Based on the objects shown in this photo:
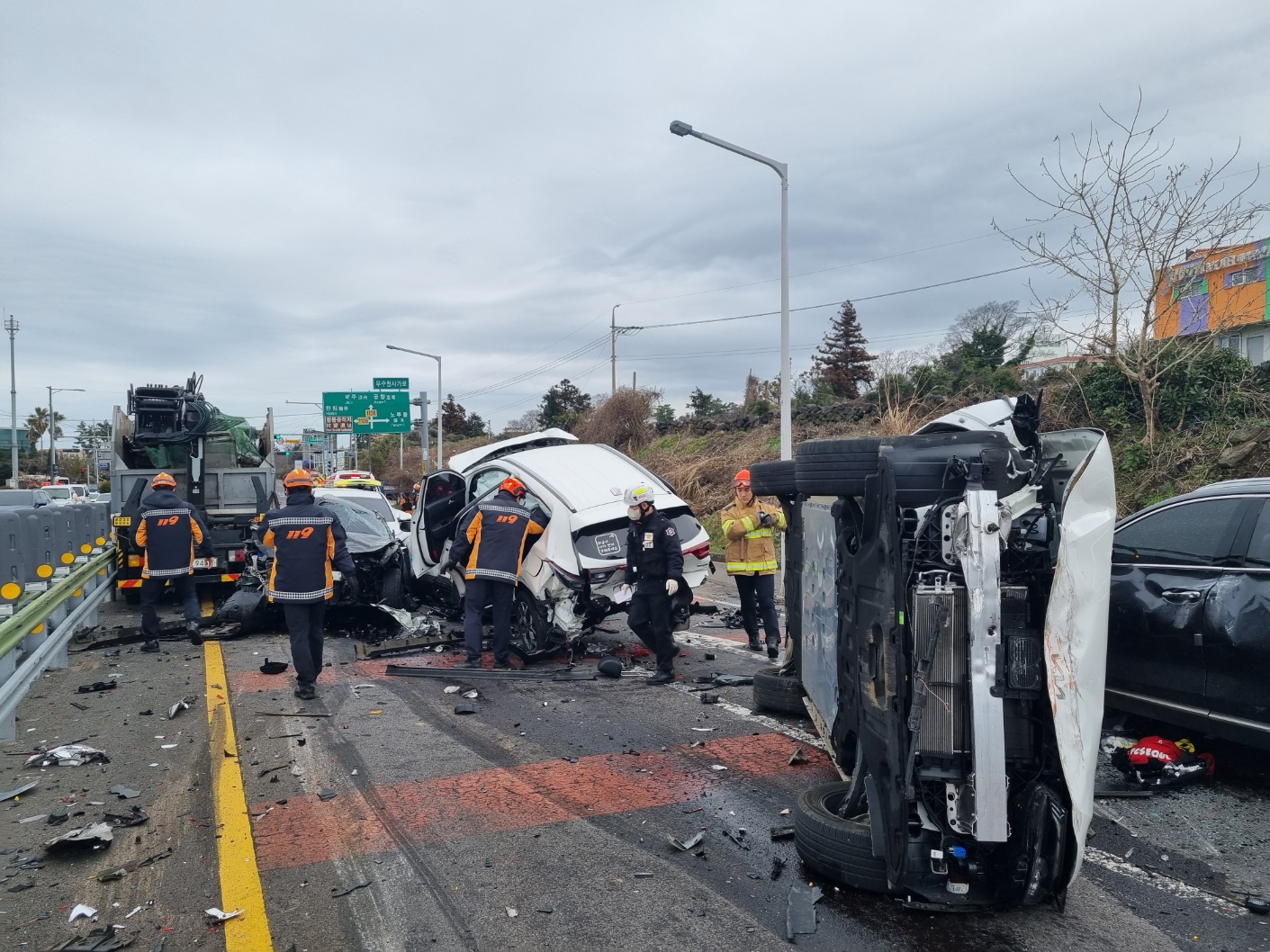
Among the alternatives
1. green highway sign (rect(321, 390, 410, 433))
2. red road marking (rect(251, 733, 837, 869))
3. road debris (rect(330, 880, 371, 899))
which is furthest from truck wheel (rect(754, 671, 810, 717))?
green highway sign (rect(321, 390, 410, 433))

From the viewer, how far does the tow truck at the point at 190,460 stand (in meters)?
13.4

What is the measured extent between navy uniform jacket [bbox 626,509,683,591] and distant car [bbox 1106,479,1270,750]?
136 inches

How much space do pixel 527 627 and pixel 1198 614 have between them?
18.4ft

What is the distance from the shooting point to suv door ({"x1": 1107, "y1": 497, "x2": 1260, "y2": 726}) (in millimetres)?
4988

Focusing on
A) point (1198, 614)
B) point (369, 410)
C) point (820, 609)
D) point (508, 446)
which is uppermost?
point (369, 410)

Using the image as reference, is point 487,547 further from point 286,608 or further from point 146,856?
point 146,856

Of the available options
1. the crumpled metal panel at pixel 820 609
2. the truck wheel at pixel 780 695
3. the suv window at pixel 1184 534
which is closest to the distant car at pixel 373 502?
the truck wheel at pixel 780 695

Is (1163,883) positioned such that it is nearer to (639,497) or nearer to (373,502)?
(639,497)

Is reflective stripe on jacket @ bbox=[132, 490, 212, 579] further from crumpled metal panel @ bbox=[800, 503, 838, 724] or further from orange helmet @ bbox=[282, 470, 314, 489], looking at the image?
crumpled metal panel @ bbox=[800, 503, 838, 724]

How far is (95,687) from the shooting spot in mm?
7734

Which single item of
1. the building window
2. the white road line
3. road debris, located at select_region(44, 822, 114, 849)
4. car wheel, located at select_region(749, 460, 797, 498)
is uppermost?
the building window

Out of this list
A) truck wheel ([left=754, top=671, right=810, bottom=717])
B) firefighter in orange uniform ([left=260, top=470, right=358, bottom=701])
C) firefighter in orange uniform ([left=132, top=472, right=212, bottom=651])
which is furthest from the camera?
firefighter in orange uniform ([left=132, top=472, right=212, bottom=651])

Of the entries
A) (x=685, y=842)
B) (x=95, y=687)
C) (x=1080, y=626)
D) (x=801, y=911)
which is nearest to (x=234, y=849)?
(x=685, y=842)

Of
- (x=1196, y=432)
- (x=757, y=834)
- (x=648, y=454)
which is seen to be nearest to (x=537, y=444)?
(x=757, y=834)
